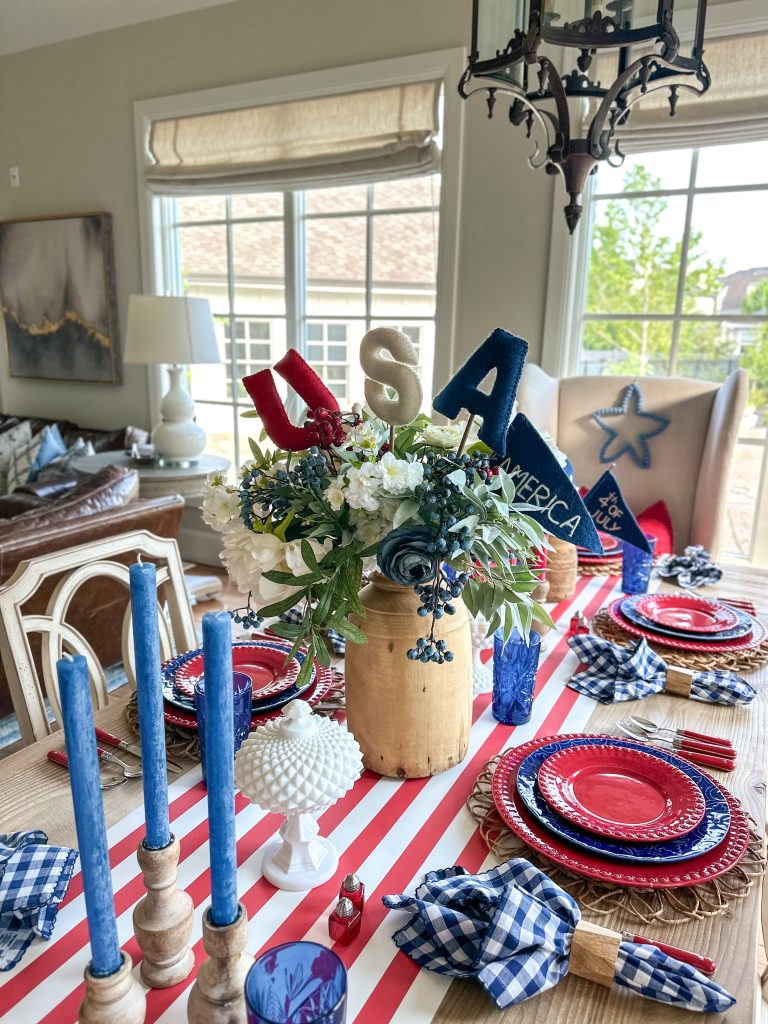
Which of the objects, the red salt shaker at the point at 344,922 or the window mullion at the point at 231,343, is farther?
the window mullion at the point at 231,343

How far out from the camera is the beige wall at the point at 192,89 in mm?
3010

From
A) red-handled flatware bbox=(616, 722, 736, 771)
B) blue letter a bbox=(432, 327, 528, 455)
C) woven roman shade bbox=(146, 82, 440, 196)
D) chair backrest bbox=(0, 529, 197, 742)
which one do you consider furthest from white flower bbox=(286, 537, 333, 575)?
woven roman shade bbox=(146, 82, 440, 196)

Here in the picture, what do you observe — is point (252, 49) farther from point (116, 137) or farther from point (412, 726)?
point (412, 726)

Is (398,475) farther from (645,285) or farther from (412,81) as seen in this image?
(412,81)

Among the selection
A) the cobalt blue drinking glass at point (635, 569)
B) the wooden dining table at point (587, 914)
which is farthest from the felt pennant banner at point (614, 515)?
the wooden dining table at point (587, 914)

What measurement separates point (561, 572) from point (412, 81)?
8.08ft

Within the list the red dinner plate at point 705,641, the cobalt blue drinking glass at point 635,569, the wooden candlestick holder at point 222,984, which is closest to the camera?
the wooden candlestick holder at point 222,984

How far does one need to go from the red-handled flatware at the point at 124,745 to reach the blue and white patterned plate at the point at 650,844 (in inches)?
17.6

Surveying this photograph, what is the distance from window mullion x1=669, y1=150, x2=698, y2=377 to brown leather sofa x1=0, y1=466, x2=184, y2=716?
1986 mm

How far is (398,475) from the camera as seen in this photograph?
774 millimetres

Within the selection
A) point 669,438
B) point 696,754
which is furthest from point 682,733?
point 669,438

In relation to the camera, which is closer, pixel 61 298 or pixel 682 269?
pixel 682 269

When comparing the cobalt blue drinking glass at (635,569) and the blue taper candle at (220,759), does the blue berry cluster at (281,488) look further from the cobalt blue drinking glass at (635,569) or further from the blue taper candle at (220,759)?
the cobalt blue drinking glass at (635,569)

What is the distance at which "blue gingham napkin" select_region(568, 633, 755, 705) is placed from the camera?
1142mm
